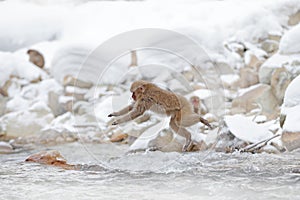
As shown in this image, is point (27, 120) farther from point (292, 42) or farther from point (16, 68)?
point (292, 42)

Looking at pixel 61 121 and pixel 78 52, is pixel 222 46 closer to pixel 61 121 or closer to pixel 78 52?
pixel 78 52

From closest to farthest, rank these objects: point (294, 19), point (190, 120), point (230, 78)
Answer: point (190, 120) < point (230, 78) < point (294, 19)

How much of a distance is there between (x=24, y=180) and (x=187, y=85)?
1459 mm

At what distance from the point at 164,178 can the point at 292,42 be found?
13.0 feet

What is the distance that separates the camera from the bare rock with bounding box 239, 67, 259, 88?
7.05 meters

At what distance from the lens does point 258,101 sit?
616 cm

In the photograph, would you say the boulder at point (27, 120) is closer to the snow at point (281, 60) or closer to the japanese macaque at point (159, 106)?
the snow at point (281, 60)

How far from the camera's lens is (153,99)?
2.90 meters

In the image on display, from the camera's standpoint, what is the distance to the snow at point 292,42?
5797 millimetres

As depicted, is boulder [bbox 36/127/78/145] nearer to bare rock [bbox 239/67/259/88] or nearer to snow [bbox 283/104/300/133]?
bare rock [bbox 239/67/259/88]

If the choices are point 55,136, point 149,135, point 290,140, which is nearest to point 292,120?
point 290,140

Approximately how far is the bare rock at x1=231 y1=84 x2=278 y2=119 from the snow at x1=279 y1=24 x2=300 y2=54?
63cm

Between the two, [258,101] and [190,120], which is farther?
[258,101]

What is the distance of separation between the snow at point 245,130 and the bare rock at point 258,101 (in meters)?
1.91
